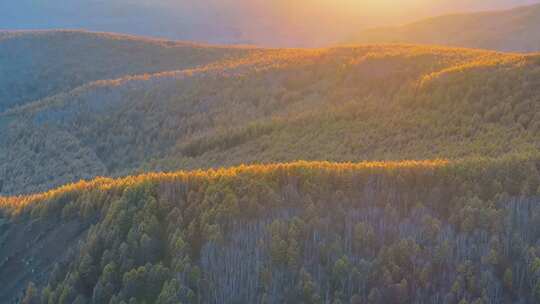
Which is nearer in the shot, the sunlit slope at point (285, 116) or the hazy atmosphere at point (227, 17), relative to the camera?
the sunlit slope at point (285, 116)

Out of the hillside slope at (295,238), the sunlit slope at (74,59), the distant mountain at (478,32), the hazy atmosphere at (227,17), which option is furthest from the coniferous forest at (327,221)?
the hazy atmosphere at (227,17)

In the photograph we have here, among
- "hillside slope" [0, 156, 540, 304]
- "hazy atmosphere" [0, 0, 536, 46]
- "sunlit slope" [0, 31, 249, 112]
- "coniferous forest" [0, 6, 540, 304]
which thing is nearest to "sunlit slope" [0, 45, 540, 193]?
"coniferous forest" [0, 6, 540, 304]

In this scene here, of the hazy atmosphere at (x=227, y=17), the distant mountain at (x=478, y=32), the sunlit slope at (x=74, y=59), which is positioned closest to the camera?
the sunlit slope at (x=74, y=59)

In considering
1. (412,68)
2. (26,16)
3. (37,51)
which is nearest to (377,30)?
(37,51)

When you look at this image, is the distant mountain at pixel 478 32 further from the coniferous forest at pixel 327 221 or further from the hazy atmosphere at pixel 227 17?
the coniferous forest at pixel 327 221

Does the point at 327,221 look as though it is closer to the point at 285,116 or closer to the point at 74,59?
the point at 285,116

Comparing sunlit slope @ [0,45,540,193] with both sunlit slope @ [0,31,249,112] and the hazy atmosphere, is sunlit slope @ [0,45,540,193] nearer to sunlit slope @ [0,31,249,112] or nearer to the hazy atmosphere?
sunlit slope @ [0,31,249,112]

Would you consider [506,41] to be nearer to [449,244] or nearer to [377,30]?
[377,30]
